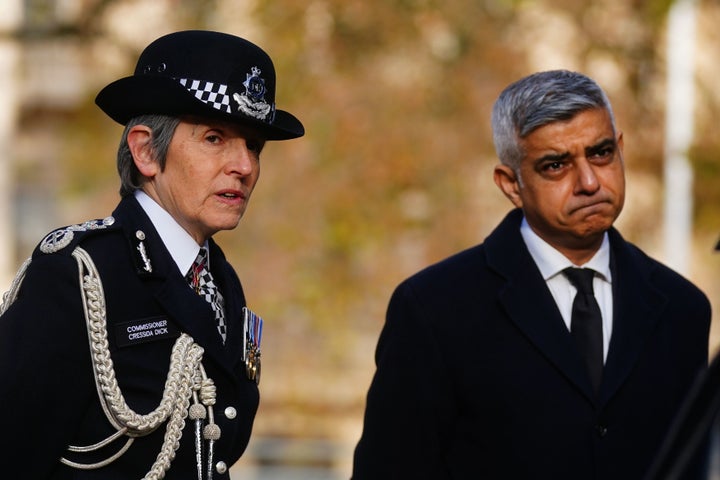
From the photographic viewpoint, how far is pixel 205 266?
3.86 meters

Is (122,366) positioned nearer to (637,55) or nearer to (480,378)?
(480,378)

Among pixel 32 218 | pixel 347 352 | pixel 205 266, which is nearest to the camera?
pixel 205 266

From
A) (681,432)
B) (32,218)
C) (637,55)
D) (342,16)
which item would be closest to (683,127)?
(637,55)

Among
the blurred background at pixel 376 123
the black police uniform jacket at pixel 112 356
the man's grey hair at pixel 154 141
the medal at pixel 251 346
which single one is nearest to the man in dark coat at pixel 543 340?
the medal at pixel 251 346

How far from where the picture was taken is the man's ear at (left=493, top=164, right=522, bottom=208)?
4297 millimetres

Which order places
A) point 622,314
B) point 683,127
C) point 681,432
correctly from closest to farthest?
point 681,432, point 622,314, point 683,127

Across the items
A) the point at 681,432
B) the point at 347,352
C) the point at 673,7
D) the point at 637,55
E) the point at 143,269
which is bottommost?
the point at 681,432

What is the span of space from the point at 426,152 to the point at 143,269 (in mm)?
12105

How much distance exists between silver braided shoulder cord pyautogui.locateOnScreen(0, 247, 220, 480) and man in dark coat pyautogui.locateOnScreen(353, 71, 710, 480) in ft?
2.57

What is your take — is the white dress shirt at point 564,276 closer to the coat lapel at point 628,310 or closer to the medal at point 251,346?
the coat lapel at point 628,310

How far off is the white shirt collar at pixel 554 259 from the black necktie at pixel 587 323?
0.03 metres

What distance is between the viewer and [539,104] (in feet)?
13.6

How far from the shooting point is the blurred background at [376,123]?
1526cm

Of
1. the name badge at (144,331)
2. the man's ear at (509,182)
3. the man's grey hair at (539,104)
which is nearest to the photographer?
the name badge at (144,331)
